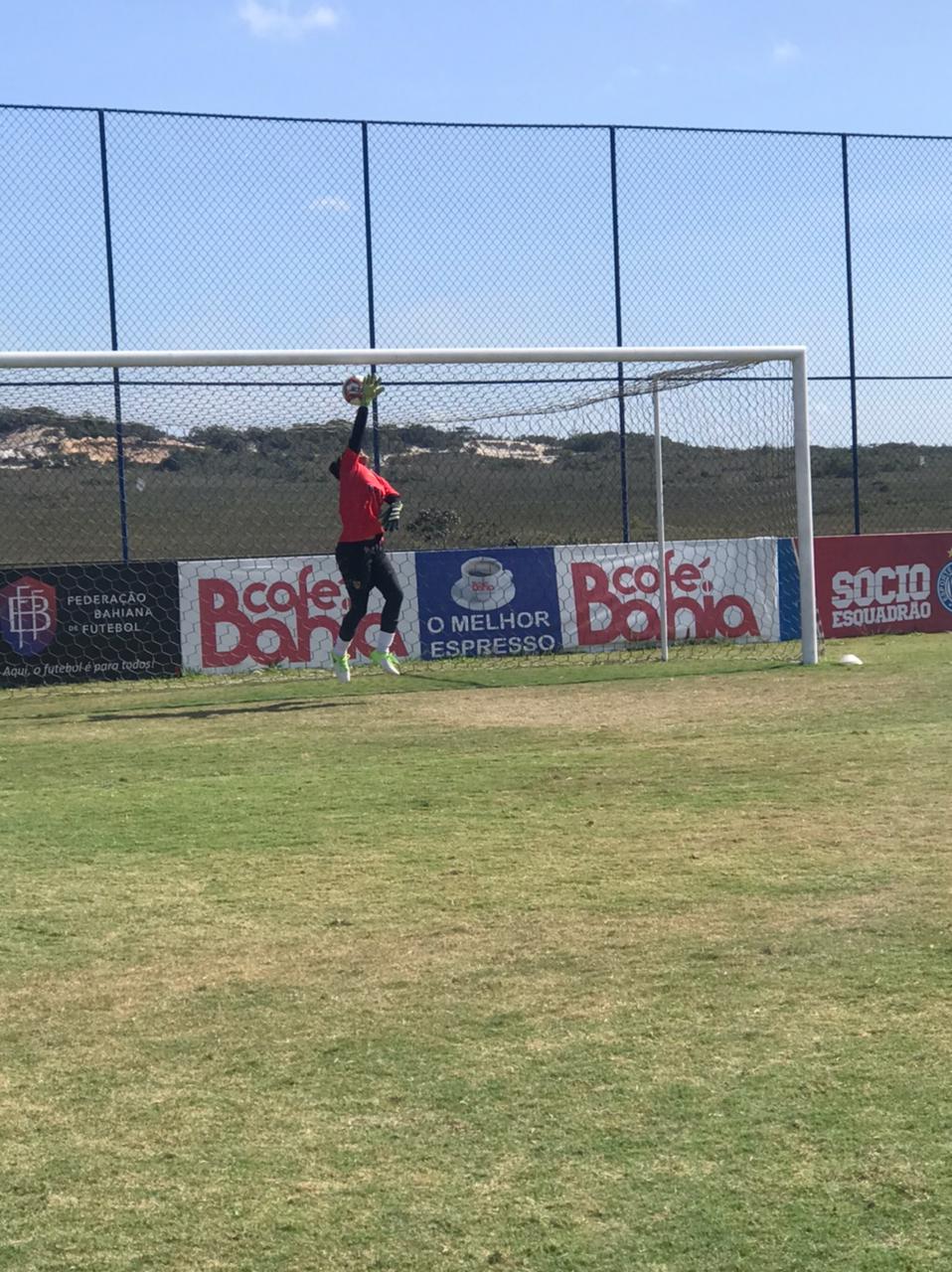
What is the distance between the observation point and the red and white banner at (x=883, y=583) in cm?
1734

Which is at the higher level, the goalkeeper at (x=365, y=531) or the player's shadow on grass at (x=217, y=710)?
the goalkeeper at (x=365, y=531)

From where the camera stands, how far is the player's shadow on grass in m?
11.7

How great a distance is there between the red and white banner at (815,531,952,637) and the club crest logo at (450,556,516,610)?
3799 mm

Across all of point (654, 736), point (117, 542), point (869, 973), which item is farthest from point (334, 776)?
point (117, 542)

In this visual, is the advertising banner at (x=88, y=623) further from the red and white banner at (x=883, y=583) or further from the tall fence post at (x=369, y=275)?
the red and white banner at (x=883, y=583)

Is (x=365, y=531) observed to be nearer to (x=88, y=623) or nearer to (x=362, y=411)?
(x=362, y=411)

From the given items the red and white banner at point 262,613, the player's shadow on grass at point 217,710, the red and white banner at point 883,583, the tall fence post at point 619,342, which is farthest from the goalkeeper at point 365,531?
the red and white banner at point 883,583

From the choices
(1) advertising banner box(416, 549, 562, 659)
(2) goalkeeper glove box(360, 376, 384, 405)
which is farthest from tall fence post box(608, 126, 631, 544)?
(2) goalkeeper glove box(360, 376, 384, 405)

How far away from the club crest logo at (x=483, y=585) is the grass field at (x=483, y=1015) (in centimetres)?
719

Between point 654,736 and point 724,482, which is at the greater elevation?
point 724,482

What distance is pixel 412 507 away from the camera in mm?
19172

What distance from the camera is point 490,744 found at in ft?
31.3

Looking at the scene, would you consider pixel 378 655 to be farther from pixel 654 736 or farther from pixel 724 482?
pixel 724 482

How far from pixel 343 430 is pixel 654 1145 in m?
15.2
